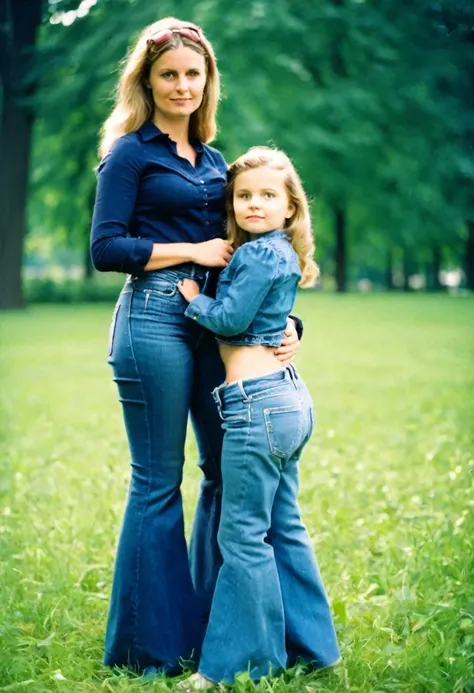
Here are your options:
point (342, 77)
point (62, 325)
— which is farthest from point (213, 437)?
point (342, 77)

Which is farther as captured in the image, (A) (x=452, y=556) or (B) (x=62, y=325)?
(B) (x=62, y=325)

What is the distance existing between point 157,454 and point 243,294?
2.17 ft

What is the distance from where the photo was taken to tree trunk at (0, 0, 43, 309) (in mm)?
20059

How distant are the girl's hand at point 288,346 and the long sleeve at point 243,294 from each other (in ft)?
0.66

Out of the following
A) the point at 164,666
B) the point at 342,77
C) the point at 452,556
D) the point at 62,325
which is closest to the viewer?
the point at 164,666

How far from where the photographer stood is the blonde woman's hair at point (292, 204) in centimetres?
305

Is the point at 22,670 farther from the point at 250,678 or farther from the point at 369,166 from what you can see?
the point at 369,166

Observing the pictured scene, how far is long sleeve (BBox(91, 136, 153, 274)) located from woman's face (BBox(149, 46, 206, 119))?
0.70ft

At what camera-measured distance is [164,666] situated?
3.22 m

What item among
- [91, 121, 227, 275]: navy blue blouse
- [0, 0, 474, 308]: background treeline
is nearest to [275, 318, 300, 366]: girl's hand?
[91, 121, 227, 275]: navy blue blouse

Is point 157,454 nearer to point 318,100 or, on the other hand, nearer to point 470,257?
point 318,100

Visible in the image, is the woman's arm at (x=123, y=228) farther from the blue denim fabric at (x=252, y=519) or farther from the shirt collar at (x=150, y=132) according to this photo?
the blue denim fabric at (x=252, y=519)

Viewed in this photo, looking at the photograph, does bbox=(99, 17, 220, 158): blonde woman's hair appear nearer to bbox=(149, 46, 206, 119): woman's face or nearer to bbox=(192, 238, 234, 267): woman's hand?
bbox=(149, 46, 206, 119): woman's face

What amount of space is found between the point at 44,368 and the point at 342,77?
56.4ft
